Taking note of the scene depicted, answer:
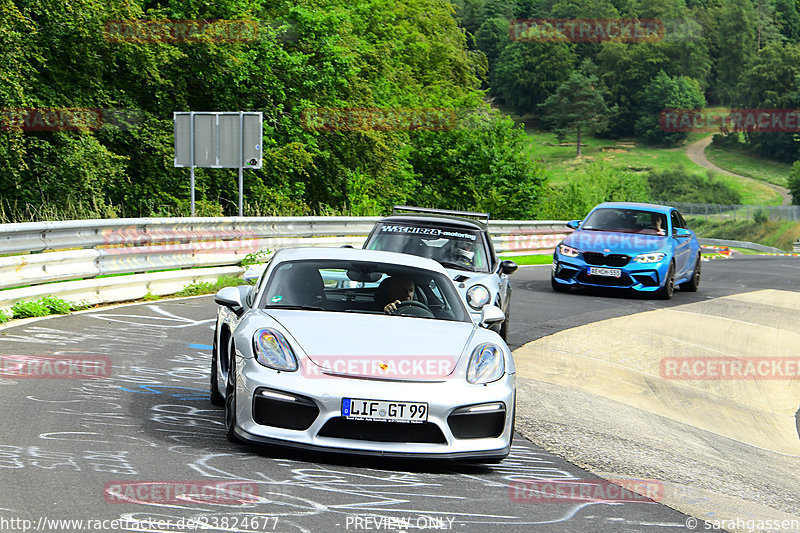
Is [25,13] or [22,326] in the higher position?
[25,13]

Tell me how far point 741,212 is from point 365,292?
96817 millimetres

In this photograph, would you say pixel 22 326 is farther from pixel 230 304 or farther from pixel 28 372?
pixel 230 304

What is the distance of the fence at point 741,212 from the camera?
88.9 meters

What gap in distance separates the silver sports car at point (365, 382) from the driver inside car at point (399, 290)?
1.13 feet

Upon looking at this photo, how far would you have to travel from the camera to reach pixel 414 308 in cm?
702

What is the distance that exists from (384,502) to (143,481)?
1.20 meters

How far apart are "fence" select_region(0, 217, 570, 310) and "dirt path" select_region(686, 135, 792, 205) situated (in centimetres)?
12070

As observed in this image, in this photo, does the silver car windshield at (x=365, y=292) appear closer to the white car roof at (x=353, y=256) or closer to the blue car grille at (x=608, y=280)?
the white car roof at (x=353, y=256)

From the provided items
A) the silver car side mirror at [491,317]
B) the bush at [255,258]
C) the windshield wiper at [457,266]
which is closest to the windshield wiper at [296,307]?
the silver car side mirror at [491,317]

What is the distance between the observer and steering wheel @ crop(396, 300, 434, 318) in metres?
6.95

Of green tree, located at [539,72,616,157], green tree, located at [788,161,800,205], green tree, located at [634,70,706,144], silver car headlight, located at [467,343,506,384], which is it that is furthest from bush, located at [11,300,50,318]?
green tree, located at [634,70,706,144]

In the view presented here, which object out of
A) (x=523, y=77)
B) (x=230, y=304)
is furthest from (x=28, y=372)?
(x=523, y=77)

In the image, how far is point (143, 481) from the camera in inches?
202

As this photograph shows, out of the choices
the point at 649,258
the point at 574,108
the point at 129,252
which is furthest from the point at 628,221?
the point at 574,108
